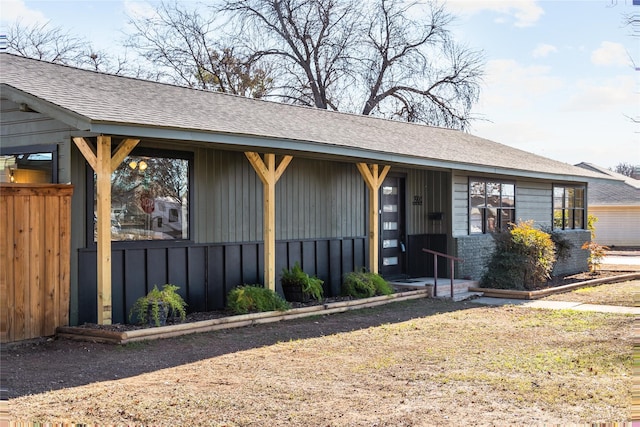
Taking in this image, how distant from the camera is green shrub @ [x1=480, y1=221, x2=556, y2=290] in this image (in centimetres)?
1396

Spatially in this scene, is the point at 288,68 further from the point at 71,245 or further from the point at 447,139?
the point at 71,245

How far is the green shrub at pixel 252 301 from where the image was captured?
9.94m

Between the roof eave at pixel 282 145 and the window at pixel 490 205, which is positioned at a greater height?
the roof eave at pixel 282 145

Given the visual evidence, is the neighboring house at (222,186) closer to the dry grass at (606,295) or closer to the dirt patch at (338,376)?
the dirt patch at (338,376)

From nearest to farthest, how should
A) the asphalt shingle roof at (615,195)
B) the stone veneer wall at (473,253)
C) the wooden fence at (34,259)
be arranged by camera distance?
the wooden fence at (34,259), the stone veneer wall at (473,253), the asphalt shingle roof at (615,195)

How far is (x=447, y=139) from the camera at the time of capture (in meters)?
17.5

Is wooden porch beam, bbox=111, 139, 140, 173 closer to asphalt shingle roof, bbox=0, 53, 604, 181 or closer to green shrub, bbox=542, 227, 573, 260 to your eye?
asphalt shingle roof, bbox=0, 53, 604, 181

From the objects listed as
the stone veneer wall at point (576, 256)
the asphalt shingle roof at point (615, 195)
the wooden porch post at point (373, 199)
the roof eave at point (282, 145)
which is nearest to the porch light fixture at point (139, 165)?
the roof eave at point (282, 145)

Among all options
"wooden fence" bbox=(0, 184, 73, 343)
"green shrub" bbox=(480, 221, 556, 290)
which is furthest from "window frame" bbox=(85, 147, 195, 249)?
"green shrub" bbox=(480, 221, 556, 290)

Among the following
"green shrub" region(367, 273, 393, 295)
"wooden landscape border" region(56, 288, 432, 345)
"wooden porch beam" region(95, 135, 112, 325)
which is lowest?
"wooden landscape border" region(56, 288, 432, 345)

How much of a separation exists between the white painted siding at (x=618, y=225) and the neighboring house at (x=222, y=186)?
2011cm

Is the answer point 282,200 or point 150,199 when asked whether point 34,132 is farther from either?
point 282,200

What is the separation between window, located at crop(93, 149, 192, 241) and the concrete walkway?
5695 mm

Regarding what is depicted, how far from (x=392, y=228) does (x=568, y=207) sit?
7.19 m
